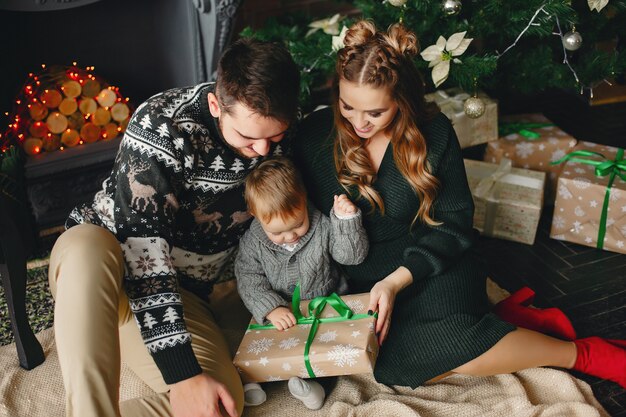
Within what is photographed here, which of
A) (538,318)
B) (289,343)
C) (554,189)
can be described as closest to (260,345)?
(289,343)

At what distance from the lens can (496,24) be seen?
2.43 metres

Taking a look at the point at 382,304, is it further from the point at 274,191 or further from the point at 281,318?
the point at 274,191

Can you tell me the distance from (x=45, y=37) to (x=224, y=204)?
1310 millimetres

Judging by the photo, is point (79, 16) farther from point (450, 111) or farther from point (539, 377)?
point (539, 377)

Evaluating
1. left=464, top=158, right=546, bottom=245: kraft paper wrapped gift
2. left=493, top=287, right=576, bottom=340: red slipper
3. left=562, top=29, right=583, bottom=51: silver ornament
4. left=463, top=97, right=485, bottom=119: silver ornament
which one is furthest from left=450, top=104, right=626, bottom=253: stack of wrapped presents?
left=493, top=287, right=576, bottom=340: red slipper

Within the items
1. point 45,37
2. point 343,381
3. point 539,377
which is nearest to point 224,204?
point 343,381

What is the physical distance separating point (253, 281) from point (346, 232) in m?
0.31

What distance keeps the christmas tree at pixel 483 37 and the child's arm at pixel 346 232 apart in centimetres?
79

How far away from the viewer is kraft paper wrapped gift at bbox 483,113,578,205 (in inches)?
104

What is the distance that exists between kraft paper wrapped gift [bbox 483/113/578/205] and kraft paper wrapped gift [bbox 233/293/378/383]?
4.13 feet

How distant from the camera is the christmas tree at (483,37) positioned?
231cm

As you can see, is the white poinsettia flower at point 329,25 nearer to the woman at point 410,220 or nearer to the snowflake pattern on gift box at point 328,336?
the woman at point 410,220

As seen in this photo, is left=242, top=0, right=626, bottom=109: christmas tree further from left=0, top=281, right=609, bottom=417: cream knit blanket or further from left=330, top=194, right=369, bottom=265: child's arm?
left=0, top=281, right=609, bottom=417: cream knit blanket

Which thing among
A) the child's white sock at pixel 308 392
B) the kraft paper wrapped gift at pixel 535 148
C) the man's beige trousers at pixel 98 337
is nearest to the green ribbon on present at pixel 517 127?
the kraft paper wrapped gift at pixel 535 148
